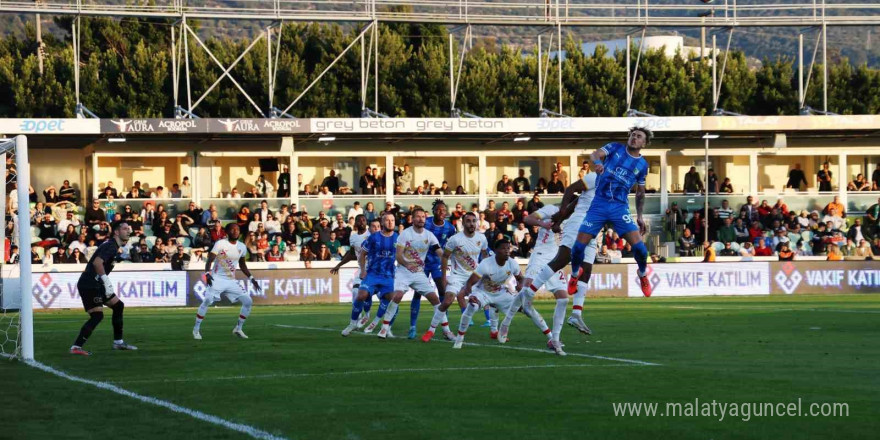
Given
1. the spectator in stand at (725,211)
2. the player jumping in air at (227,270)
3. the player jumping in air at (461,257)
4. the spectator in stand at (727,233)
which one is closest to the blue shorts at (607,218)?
the player jumping in air at (461,257)

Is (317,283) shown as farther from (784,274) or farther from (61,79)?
(61,79)

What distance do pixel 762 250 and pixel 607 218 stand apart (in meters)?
25.8

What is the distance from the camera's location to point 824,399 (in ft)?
34.8

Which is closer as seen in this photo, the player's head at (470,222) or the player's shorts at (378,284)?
the player's head at (470,222)

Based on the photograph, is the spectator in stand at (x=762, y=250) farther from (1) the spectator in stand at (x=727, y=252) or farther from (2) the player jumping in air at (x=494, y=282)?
(2) the player jumping in air at (x=494, y=282)

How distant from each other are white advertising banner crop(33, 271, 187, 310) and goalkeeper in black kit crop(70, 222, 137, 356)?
16192 millimetres

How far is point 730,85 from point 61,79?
31.1 meters

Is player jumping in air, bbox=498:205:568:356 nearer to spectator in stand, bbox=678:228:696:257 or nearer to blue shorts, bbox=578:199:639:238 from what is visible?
blue shorts, bbox=578:199:639:238

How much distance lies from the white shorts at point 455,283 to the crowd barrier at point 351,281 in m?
14.9

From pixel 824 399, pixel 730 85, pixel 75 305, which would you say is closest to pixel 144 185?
pixel 75 305

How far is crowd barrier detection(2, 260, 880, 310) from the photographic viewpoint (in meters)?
33.5

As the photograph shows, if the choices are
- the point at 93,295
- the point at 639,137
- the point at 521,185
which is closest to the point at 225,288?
the point at 93,295

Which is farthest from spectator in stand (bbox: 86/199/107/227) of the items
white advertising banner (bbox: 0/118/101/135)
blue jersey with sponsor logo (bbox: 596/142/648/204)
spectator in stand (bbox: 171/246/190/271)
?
blue jersey with sponsor logo (bbox: 596/142/648/204)

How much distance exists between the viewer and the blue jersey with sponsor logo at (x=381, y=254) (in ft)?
63.2
